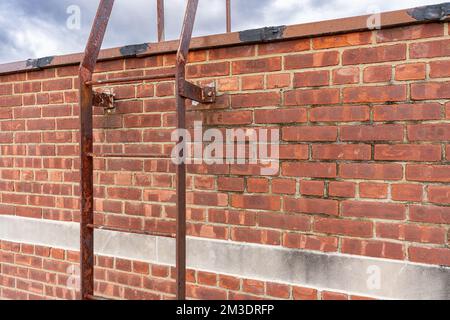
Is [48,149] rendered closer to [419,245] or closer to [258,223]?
[258,223]

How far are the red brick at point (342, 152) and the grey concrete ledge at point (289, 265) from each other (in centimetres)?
52

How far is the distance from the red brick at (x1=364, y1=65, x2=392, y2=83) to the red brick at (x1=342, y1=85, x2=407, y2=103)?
0.04 metres

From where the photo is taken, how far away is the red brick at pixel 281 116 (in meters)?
2.07

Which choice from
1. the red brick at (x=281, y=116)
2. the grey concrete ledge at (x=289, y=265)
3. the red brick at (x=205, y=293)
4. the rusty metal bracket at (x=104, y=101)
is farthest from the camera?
the rusty metal bracket at (x=104, y=101)

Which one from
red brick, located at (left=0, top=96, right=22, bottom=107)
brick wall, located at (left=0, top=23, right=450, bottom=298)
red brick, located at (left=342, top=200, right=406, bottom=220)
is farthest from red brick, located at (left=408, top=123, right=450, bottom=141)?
red brick, located at (left=0, top=96, right=22, bottom=107)

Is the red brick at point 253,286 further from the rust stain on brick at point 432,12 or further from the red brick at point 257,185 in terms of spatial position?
the rust stain on brick at point 432,12

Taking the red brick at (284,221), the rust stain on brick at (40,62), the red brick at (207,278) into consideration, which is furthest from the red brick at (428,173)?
the rust stain on brick at (40,62)

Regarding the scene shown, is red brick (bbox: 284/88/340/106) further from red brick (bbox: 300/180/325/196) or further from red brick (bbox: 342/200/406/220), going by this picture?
red brick (bbox: 342/200/406/220)

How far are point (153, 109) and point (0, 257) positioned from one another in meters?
1.94

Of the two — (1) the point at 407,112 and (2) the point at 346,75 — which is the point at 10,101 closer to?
(2) the point at 346,75

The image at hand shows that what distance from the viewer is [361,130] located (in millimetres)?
1936

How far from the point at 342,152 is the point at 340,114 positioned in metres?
0.20

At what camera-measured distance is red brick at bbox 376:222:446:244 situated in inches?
71.2

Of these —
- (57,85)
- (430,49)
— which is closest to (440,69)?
(430,49)
